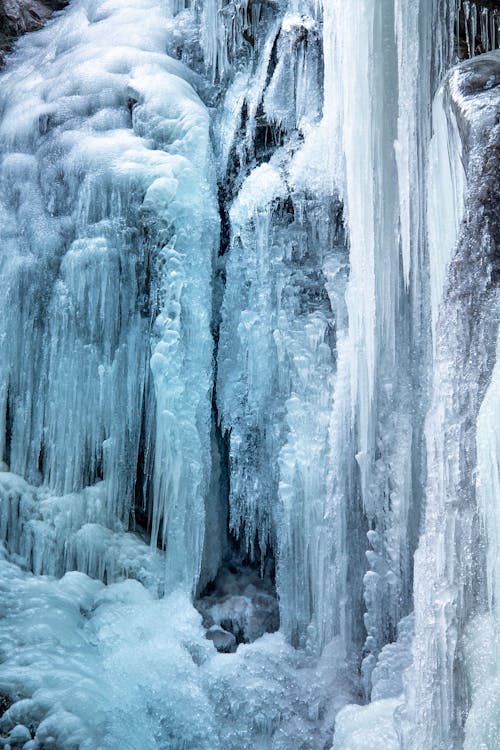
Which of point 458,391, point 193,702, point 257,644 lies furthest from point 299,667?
point 458,391

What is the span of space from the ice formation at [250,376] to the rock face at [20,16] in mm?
671

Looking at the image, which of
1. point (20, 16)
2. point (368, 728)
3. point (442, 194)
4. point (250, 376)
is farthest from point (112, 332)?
point (20, 16)

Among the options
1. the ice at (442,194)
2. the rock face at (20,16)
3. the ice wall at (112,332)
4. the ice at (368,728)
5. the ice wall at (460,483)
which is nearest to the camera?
the ice wall at (460,483)

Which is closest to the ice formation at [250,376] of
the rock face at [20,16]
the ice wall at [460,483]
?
the ice wall at [460,483]

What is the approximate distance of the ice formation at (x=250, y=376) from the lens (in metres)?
3.22

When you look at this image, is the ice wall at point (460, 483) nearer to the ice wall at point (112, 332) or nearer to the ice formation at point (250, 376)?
the ice formation at point (250, 376)

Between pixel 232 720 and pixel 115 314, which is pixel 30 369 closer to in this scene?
pixel 115 314

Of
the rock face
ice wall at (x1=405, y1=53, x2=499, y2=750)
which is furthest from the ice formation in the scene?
the rock face

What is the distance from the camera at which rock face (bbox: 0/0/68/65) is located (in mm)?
7559

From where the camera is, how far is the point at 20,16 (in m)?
7.68

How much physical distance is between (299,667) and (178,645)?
72 centimetres

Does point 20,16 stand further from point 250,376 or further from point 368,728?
point 368,728

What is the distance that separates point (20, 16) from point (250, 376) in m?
4.81

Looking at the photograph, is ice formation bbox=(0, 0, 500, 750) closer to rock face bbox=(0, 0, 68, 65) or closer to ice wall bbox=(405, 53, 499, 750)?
ice wall bbox=(405, 53, 499, 750)
